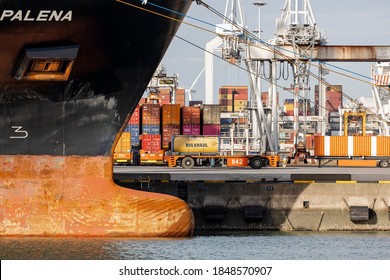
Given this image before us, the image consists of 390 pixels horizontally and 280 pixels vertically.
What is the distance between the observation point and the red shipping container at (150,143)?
8244 cm

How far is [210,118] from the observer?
85.5m

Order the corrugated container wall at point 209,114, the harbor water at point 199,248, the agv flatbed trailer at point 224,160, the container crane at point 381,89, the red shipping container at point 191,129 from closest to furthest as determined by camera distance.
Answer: the harbor water at point 199,248 < the agv flatbed trailer at point 224,160 < the red shipping container at point 191,129 < the corrugated container wall at point 209,114 < the container crane at point 381,89

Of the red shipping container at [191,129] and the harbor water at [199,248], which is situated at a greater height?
the red shipping container at [191,129]

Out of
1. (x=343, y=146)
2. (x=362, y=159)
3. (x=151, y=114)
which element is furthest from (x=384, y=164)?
(x=151, y=114)

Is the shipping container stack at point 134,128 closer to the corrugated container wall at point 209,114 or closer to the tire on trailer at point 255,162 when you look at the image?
the corrugated container wall at point 209,114

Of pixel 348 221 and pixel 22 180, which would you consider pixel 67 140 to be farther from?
pixel 348 221

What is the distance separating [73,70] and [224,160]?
44.3 meters

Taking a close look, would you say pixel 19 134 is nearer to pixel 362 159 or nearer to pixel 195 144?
pixel 195 144

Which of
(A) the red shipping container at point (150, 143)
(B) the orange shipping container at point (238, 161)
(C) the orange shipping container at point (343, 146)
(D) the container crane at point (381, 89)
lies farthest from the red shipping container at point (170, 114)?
(D) the container crane at point (381, 89)

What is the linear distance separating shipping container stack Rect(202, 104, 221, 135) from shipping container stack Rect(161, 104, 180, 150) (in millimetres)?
2487

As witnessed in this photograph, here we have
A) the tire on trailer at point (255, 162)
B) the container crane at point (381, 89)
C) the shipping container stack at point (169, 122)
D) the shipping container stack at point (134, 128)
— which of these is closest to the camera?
the tire on trailer at point (255, 162)

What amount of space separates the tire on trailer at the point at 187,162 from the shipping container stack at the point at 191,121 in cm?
988

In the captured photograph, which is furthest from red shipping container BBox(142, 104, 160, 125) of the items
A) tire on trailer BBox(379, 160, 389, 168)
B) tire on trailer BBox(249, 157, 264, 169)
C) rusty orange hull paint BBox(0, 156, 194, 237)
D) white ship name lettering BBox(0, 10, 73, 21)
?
white ship name lettering BBox(0, 10, 73, 21)

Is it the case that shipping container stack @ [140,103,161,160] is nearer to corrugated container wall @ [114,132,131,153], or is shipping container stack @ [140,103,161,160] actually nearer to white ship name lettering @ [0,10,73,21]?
corrugated container wall @ [114,132,131,153]
